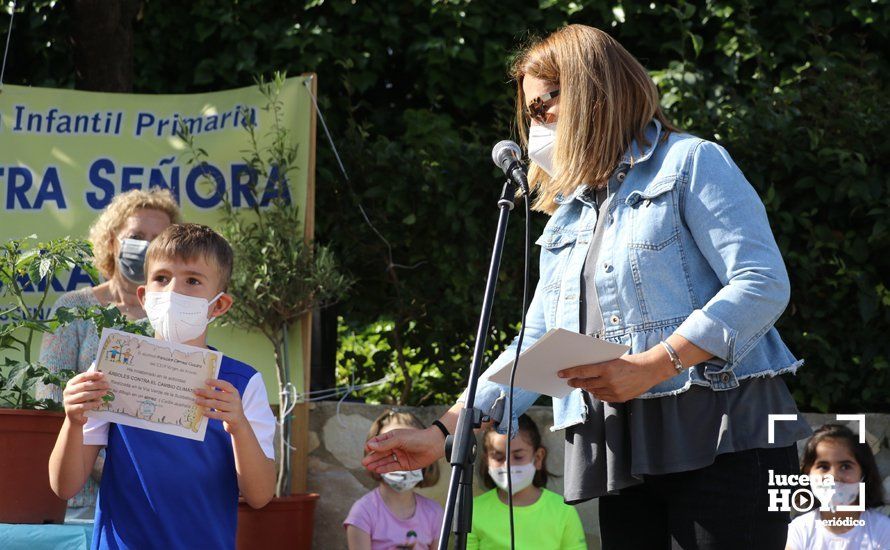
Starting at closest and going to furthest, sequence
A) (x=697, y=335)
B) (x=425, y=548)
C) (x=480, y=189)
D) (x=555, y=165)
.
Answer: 1. (x=697, y=335)
2. (x=555, y=165)
3. (x=425, y=548)
4. (x=480, y=189)

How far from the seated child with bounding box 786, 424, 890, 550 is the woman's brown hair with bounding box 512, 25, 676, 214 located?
232 centimetres

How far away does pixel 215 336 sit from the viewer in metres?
4.84

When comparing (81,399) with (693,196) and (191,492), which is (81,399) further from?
(693,196)

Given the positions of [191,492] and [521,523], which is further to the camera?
[521,523]

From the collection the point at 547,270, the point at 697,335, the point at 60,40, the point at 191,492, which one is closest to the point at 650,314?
the point at 697,335

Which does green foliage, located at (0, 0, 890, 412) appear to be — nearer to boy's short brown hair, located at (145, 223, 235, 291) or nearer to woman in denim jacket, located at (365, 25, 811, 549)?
boy's short brown hair, located at (145, 223, 235, 291)

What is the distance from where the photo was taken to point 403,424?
4.71m

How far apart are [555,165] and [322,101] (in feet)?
10.9

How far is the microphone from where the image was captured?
2.32 m

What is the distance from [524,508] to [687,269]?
2580 mm

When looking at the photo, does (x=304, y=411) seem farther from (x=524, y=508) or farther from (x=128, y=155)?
(x=128, y=155)

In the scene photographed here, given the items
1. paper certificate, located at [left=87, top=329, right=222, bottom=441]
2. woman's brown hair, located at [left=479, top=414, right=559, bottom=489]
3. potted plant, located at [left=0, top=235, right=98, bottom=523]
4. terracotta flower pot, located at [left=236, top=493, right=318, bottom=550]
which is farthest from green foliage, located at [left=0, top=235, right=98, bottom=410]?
woman's brown hair, located at [left=479, top=414, right=559, bottom=489]

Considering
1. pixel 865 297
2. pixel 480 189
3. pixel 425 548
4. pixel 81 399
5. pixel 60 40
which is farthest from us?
pixel 60 40

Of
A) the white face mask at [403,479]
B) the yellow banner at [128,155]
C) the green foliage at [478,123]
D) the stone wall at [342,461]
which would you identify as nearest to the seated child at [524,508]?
the stone wall at [342,461]
